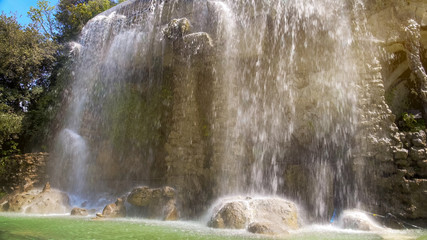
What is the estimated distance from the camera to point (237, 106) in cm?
1044

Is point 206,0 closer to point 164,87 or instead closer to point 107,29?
point 164,87

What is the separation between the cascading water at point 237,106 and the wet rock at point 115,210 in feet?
5.88

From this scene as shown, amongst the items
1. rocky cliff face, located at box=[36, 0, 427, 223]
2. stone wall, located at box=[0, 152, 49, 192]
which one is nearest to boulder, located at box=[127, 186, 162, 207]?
rocky cliff face, located at box=[36, 0, 427, 223]

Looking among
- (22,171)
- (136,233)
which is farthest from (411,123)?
(22,171)

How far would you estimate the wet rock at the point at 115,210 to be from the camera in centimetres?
880

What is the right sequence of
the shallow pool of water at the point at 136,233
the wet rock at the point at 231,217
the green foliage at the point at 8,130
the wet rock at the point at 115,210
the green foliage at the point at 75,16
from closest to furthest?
the shallow pool of water at the point at 136,233
the wet rock at the point at 231,217
the wet rock at the point at 115,210
the green foliage at the point at 8,130
the green foliage at the point at 75,16

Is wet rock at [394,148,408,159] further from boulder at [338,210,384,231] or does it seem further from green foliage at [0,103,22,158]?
green foliage at [0,103,22,158]

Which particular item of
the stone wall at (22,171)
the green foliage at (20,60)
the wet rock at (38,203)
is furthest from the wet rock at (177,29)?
the green foliage at (20,60)

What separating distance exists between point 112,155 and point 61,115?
420 cm

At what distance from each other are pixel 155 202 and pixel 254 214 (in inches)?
144

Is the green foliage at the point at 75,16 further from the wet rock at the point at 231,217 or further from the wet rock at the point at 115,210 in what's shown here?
the wet rock at the point at 231,217

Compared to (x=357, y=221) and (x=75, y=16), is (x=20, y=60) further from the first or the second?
(x=357, y=221)

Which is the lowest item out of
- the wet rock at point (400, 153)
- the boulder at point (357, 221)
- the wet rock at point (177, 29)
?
the boulder at point (357, 221)

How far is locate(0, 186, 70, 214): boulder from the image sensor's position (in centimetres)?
1018
